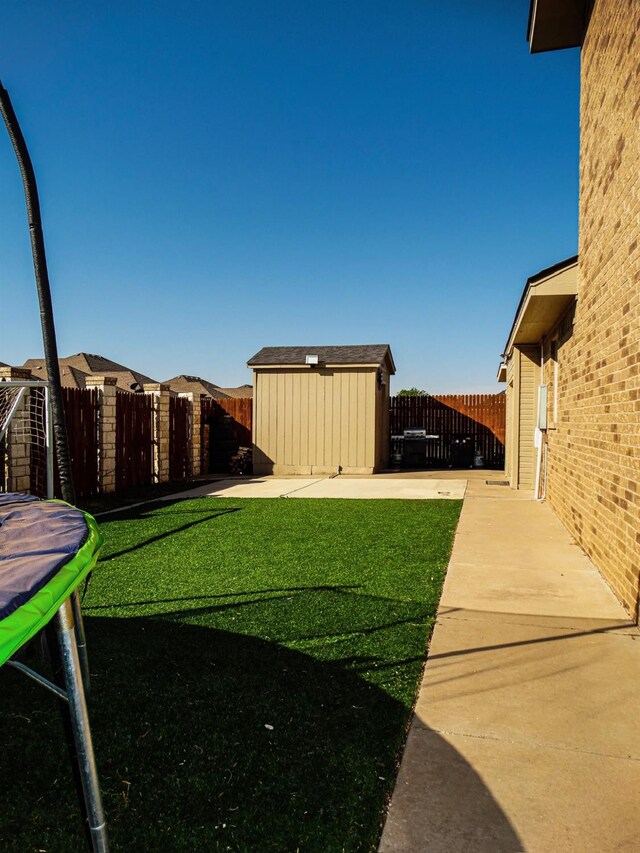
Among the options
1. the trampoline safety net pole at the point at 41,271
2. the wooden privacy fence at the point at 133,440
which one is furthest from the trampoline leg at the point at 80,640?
the wooden privacy fence at the point at 133,440

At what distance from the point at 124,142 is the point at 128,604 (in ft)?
31.9

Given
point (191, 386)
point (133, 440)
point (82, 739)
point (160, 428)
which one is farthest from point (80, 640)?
point (191, 386)

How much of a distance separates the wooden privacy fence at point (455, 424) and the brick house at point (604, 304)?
10844mm

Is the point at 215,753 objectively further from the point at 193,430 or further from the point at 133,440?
the point at 193,430

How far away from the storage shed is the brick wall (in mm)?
9259

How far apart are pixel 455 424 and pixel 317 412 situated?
17.5 ft

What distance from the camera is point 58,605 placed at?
1.37 m

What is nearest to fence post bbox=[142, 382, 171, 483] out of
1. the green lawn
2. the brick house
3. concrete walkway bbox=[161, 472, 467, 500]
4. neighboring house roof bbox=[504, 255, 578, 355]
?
concrete walkway bbox=[161, 472, 467, 500]

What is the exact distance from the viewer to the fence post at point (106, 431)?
11.0 m

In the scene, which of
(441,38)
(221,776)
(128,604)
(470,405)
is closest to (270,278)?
(470,405)

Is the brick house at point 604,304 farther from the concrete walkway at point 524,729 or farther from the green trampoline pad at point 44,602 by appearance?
the green trampoline pad at point 44,602

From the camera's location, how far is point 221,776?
83.1 inches

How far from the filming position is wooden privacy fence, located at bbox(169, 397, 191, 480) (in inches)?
549

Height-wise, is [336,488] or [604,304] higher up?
[604,304]
